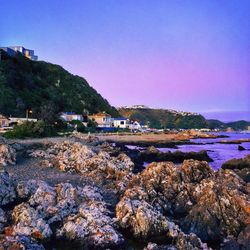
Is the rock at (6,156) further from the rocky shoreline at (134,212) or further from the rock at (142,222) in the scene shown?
the rock at (142,222)

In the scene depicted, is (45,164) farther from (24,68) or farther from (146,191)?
(24,68)

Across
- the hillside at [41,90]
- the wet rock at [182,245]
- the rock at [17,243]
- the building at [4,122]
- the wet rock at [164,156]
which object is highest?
the hillside at [41,90]

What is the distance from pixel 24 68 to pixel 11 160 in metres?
94.9

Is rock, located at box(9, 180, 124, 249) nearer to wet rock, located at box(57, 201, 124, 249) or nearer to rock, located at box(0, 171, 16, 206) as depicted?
wet rock, located at box(57, 201, 124, 249)

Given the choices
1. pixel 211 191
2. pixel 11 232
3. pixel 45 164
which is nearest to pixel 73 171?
pixel 45 164

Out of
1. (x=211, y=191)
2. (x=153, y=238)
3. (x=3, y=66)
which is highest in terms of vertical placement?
(x=3, y=66)

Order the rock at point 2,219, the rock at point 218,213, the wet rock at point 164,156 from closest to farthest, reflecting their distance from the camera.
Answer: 1. the rock at point 2,219
2. the rock at point 218,213
3. the wet rock at point 164,156

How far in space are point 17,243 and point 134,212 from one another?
13.5ft

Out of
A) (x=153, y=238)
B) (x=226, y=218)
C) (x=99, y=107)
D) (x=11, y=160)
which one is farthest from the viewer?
(x=99, y=107)

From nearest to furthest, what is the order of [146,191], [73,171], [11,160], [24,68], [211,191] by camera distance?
[211,191] < [146,191] < [73,171] < [11,160] < [24,68]

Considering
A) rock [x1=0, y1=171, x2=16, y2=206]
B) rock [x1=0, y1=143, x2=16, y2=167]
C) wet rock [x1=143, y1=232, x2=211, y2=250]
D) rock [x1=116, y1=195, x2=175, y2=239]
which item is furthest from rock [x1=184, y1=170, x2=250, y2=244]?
rock [x1=0, y1=143, x2=16, y2=167]

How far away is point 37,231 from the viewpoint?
36.2 feet

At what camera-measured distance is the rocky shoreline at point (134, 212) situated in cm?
1089

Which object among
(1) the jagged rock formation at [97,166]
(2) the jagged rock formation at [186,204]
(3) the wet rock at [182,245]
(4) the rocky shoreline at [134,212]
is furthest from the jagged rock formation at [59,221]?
(1) the jagged rock formation at [97,166]
